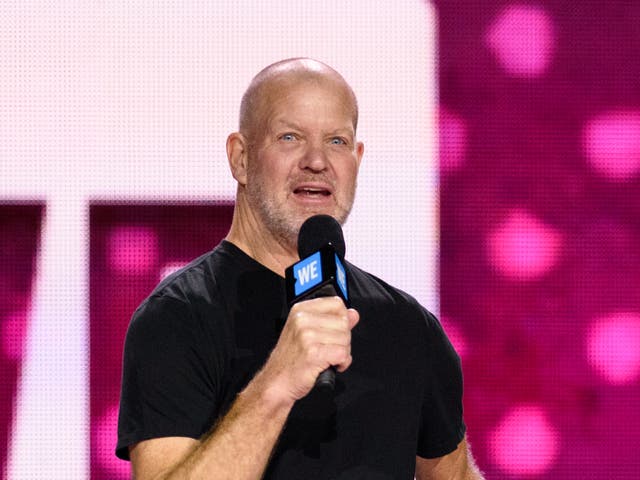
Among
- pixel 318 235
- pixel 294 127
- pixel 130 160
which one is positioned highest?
pixel 130 160

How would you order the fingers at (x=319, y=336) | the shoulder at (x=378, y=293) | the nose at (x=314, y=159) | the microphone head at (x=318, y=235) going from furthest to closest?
1. the shoulder at (x=378, y=293)
2. the nose at (x=314, y=159)
3. the microphone head at (x=318, y=235)
4. the fingers at (x=319, y=336)

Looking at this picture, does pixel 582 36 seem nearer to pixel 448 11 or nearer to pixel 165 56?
pixel 448 11

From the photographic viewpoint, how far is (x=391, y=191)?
2.60m

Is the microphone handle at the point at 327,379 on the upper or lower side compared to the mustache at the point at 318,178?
lower

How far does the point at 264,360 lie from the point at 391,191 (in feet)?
3.84

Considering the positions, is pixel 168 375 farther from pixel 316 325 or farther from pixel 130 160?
pixel 130 160

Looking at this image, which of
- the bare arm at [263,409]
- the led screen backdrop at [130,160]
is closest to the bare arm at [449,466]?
the bare arm at [263,409]

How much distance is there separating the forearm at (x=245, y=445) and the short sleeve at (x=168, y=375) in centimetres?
8

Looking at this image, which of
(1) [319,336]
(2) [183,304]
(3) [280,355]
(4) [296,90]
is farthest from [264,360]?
(4) [296,90]

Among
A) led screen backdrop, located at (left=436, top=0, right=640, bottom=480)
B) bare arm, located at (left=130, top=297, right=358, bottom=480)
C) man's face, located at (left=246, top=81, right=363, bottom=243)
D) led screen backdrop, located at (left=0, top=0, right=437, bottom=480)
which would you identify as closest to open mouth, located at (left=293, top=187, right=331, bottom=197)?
man's face, located at (left=246, top=81, right=363, bottom=243)

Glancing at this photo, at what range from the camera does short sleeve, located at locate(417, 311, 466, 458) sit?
1.73 metres

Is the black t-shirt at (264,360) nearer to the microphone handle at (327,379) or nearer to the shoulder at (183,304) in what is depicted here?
the shoulder at (183,304)

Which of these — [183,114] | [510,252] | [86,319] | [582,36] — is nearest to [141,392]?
[86,319]

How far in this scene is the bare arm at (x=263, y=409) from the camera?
3.81 feet
